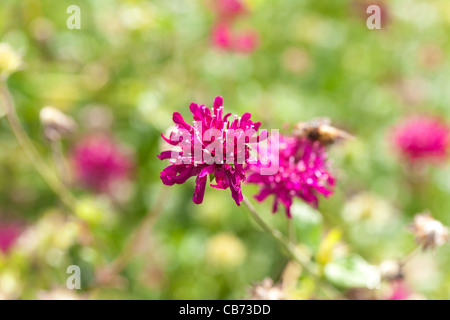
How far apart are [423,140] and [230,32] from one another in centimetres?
109

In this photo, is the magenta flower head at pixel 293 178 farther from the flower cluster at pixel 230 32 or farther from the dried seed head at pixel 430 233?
the flower cluster at pixel 230 32

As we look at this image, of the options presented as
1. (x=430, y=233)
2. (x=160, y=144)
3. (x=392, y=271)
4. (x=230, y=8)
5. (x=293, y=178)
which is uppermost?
(x=230, y=8)

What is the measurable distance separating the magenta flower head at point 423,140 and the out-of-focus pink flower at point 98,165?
1.32m

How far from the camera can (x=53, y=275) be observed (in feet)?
6.21

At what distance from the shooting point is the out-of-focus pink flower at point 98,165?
2367 millimetres

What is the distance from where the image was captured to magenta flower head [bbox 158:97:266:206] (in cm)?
108

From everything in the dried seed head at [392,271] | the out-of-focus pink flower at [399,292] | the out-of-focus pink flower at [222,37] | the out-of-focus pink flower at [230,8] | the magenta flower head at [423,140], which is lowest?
the out-of-focus pink flower at [399,292]

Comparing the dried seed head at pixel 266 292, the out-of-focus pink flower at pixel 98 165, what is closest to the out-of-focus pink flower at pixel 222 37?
the out-of-focus pink flower at pixel 98 165

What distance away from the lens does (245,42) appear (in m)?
2.54

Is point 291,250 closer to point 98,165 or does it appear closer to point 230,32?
point 98,165

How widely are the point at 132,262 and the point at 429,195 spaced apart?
1.65 m

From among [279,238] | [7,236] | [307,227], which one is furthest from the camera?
[7,236]

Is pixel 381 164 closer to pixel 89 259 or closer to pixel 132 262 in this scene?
pixel 132 262

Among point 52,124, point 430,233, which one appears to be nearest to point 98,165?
point 52,124
